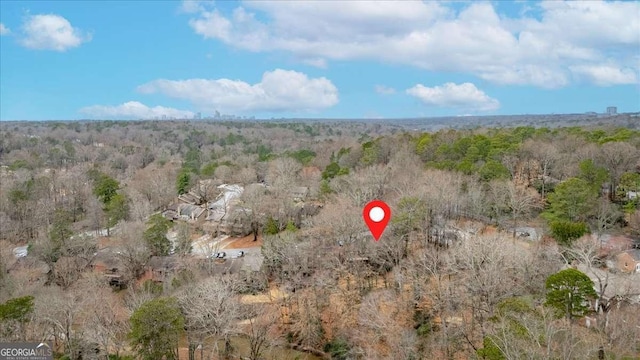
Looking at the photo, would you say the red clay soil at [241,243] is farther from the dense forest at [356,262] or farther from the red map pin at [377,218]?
the red map pin at [377,218]

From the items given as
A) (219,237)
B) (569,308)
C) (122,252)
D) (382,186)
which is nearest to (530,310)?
(569,308)

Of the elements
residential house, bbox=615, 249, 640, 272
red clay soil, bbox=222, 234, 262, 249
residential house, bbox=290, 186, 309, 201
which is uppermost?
residential house, bbox=290, 186, 309, 201

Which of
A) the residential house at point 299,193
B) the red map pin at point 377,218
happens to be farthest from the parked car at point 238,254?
the red map pin at point 377,218

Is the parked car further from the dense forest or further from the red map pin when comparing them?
the red map pin

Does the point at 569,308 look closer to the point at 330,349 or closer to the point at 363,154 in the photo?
the point at 330,349

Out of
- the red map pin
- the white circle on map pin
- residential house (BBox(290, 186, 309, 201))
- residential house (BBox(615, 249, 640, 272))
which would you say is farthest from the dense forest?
the white circle on map pin

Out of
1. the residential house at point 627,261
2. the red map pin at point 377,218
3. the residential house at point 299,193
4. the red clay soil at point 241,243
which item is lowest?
the red clay soil at point 241,243
